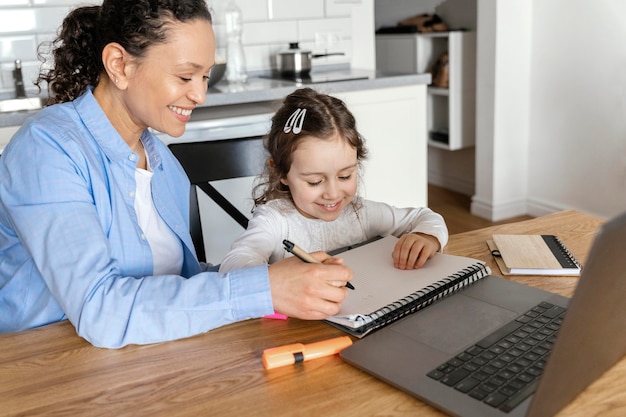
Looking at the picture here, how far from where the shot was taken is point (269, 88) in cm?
248

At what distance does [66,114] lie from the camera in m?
1.19

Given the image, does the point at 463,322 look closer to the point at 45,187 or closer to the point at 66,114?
the point at 45,187

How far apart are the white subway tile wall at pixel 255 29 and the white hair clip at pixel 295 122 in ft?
5.27

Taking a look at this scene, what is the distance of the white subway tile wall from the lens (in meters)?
2.68

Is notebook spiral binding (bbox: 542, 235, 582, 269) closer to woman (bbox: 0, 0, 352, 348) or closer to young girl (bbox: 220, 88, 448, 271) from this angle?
young girl (bbox: 220, 88, 448, 271)

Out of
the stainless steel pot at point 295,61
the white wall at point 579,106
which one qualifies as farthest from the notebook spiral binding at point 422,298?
the white wall at point 579,106

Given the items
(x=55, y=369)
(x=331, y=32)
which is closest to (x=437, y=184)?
(x=331, y=32)

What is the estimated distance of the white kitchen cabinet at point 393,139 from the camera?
2727mm

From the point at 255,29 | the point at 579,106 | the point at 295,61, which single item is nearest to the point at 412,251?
the point at 295,61

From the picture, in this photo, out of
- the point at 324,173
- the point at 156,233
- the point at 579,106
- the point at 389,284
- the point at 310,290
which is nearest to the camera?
the point at 310,290

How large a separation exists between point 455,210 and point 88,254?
3380 millimetres

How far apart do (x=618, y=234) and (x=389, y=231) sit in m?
0.98

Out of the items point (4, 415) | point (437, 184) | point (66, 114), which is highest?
point (66, 114)

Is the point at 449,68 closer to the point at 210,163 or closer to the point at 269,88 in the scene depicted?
the point at 269,88
